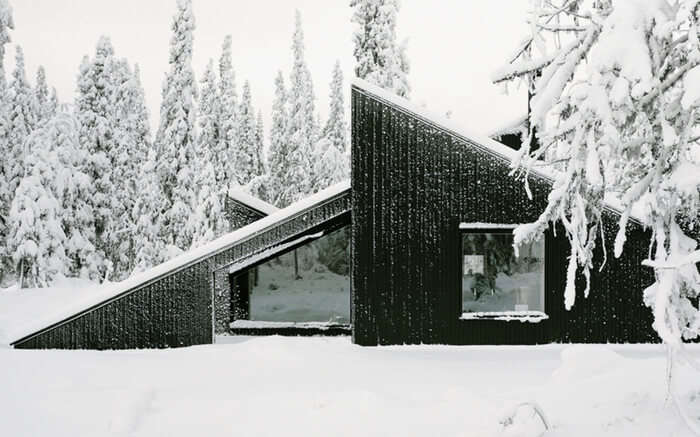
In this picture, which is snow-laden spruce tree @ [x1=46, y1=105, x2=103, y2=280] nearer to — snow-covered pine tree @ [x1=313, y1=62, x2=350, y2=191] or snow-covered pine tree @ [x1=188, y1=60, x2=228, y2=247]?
snow-covered pine tree @ [x1=188, y1=60, x2=228, y2=247]

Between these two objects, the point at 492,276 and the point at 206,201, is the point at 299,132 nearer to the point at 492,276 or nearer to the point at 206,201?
the point at 206,201

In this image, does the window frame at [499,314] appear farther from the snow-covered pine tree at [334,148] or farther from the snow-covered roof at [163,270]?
the snow-covered pine tree at [334,148]

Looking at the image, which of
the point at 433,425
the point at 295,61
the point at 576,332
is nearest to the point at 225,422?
the point at 433,425

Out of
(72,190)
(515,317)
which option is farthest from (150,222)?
(515,317)

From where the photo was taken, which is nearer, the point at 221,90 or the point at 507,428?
the point at 507,428

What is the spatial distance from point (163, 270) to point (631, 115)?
33.2ft

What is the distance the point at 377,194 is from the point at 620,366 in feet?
20.1

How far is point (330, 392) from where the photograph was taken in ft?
30.9

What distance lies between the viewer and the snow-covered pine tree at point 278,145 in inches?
2136

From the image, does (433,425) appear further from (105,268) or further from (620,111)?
(105,268)

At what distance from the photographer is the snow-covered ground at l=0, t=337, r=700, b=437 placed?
303 inches

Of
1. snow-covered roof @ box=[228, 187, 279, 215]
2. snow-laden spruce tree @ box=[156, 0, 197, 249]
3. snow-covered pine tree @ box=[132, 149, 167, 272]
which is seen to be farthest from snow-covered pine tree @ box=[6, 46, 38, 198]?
snow-covered roof @ box=[228, 187, 279, 215]

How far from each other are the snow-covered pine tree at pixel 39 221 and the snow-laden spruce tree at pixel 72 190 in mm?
168

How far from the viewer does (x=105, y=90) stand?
32938 millimetres
